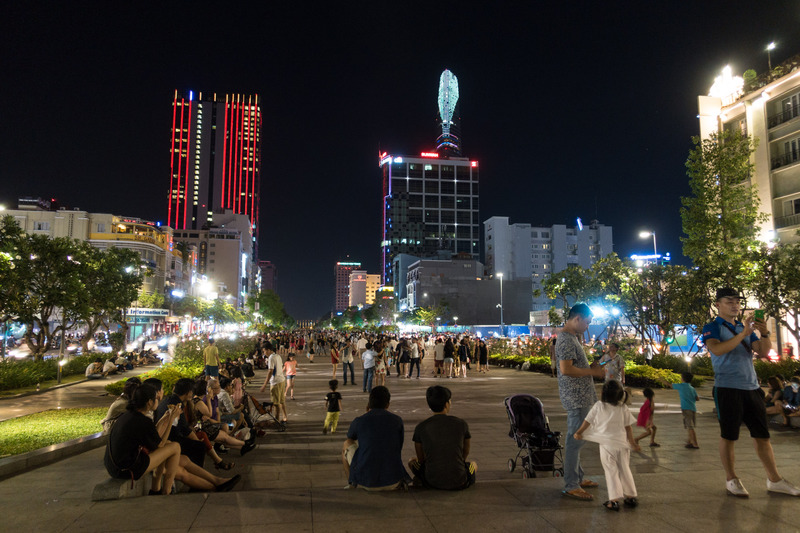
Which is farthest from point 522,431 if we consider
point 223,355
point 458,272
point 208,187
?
point 208,187

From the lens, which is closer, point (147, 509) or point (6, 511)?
point (147, 509)

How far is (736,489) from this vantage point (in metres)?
4.78

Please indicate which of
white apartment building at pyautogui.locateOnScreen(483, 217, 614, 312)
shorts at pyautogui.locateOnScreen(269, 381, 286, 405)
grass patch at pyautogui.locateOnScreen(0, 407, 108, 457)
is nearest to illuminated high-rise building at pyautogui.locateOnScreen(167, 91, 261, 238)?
white apartment building at pyautogui.locateOnScreen(483, 217, 614, 312)

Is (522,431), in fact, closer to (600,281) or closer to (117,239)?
(600,281)

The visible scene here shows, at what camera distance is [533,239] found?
408 feet

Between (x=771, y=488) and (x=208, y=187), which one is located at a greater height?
(x=208, y=187)

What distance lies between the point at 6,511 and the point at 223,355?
18.7m

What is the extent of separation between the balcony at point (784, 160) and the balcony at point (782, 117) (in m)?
1.96

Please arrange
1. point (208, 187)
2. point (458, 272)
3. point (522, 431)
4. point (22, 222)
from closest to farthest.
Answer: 1. point (522, 431)
2. point (22, 222)
3. point (458, 272)
4. point (208, 187)

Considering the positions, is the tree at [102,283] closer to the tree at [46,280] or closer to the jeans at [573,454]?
the tree at [46,280]

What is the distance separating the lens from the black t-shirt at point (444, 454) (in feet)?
16.0

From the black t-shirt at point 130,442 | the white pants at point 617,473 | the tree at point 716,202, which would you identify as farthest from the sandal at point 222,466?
the tree at point 716,202

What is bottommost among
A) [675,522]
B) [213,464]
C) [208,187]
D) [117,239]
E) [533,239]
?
[213,464]

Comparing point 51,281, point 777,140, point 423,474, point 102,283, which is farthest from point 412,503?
point 777,140
